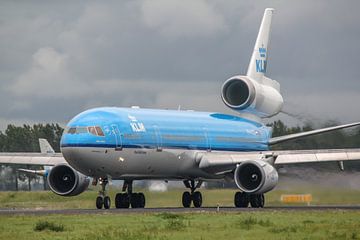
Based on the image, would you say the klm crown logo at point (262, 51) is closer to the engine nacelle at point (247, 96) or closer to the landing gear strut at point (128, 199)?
the engine nacelle at point (247, 96)

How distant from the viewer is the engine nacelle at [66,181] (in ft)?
193

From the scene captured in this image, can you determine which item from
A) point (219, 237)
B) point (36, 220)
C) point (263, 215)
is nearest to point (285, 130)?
point (263, 215)

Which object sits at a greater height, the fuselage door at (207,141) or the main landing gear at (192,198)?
the fuselage door at (207,141)

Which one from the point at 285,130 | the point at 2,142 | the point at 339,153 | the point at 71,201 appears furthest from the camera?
the point at 2,142

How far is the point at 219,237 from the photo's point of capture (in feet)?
113

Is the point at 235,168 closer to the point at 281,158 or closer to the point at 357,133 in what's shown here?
the point at 281,158

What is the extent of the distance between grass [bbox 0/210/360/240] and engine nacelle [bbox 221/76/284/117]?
21.2 m

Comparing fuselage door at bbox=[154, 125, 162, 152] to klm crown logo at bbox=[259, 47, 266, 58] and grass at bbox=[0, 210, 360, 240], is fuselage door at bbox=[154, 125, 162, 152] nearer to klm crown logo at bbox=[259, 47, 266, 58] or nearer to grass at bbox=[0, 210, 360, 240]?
grass at bbox=[0, 210, 360, 240]

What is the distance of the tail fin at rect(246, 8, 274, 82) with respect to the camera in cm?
7138

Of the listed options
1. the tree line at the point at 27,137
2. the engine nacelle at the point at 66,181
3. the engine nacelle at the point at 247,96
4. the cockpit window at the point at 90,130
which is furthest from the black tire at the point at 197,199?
the tree line at the point at 27,137

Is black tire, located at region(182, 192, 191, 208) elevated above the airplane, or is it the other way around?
the airplane

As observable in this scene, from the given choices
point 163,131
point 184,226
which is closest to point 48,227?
point 184,226

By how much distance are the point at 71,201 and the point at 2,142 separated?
66.8m

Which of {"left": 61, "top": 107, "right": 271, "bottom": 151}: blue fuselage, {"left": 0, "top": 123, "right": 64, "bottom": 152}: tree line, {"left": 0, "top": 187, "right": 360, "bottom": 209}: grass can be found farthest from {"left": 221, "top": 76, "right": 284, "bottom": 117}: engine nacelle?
{"left": 0, "top": 123, "right": 64, "bottom": 152}: tree line
